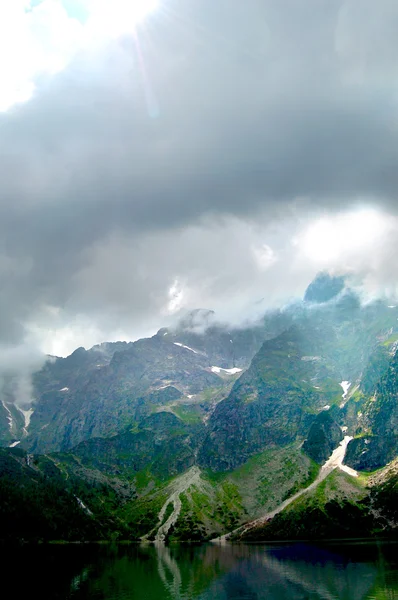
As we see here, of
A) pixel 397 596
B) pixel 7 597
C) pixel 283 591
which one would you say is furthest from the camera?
pixel 283 591

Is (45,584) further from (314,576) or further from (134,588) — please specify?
(314,576)

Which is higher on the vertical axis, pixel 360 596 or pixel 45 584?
pixel 45 584

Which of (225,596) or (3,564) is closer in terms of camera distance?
(225,596)

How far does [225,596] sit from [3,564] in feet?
382

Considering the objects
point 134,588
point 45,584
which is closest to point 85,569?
point 45,584

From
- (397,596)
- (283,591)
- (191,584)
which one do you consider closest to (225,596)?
(283,591)

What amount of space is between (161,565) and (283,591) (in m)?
89.0

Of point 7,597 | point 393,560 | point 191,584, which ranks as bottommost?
point 393,560

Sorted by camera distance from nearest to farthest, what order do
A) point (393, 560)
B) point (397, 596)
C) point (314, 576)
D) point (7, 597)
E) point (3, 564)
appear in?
point (397, 596), point (7, 597), point (314, 576), point (393, 560), point (3, 564)

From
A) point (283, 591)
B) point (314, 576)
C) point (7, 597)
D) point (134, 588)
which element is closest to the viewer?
point (7, 597)

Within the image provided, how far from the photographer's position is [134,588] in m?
124

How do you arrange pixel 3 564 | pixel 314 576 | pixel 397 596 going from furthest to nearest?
1. pixel 3 564
2. pixel 314 576
3. pixel 397 596

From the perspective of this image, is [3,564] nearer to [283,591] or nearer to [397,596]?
[283,591]

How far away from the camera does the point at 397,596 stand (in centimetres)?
10000
